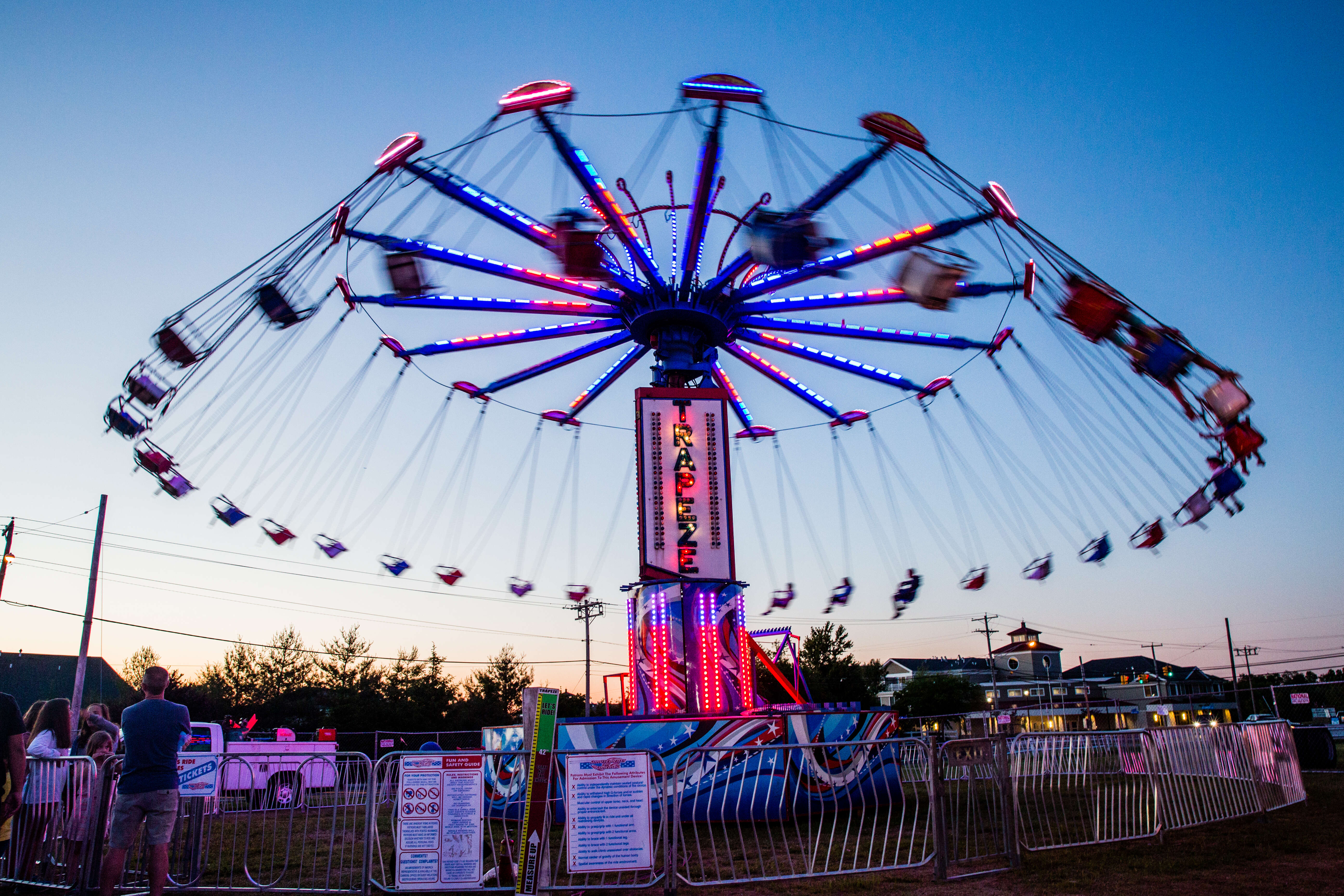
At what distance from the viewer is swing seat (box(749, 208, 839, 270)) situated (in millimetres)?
11969

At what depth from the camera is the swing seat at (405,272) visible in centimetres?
1409

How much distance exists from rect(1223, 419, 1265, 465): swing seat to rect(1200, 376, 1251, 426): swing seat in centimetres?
62

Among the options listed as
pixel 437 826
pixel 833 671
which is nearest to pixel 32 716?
pixel 437 826

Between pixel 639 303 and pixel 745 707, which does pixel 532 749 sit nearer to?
pixel 745 707

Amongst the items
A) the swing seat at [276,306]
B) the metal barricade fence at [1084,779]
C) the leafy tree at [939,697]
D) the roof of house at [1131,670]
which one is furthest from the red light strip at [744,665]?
the roof of house at [1131,670]

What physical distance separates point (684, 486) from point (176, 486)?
965cm

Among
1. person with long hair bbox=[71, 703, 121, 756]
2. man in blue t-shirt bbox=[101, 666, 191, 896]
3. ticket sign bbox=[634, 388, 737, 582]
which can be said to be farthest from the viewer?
ticket sign bbox=[634, 388, 737, 582]

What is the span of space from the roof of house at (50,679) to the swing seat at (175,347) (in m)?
57.6

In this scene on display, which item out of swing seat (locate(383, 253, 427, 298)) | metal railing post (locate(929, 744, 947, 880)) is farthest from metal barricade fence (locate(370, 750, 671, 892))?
swing seat (locate(383, 253, 427, 298))

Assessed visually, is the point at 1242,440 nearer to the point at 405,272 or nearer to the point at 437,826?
the point at 437,826

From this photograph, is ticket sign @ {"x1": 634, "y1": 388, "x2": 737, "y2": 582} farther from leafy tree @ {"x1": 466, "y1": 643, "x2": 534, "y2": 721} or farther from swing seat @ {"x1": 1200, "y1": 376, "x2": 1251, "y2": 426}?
leafy tree @ {"x1": 466, "y1": 643, "x2": 534, "y2": 721}

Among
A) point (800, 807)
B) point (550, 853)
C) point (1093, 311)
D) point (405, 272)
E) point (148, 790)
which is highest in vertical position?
point (405, 272)

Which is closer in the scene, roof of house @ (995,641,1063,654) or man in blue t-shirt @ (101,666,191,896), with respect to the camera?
man in blue t-shirt @ (101,666,191,896)

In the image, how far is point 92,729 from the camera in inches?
398
